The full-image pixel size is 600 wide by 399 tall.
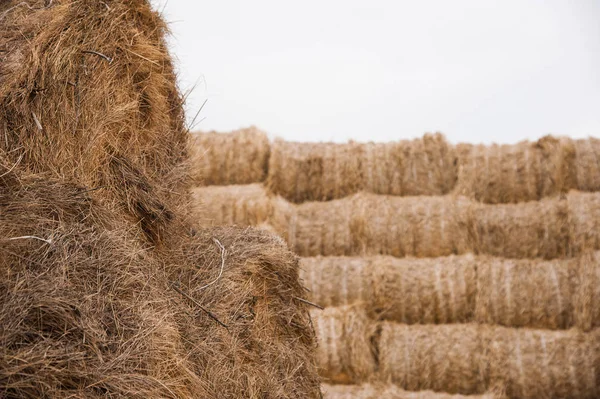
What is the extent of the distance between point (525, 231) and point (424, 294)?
1.15 metres

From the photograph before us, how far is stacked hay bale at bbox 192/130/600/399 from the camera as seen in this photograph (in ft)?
20.1

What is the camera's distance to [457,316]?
645cm

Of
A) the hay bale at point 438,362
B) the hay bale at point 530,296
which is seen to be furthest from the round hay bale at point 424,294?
the hay bale at point 438,362

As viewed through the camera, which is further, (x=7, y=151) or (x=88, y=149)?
(x=88, y=149)

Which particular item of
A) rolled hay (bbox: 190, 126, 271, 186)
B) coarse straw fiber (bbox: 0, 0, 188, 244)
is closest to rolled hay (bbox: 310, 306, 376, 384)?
rolled hay (bbox: 190, 126, 271, 186)

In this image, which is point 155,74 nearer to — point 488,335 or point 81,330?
point 81,330

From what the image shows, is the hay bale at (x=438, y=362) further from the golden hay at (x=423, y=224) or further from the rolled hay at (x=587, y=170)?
the rolled hay at (x=587, y=170)

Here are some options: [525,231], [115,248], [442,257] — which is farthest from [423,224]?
[115,248]

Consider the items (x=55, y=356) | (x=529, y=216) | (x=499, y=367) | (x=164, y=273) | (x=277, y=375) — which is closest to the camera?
(x=55, y=356)

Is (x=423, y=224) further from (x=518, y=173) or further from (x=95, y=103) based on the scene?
(x=95, y=103)

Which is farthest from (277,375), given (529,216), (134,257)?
(529,216)

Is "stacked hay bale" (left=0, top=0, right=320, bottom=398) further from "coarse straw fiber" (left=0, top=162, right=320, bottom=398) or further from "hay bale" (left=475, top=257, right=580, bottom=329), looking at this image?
"hay bale" (left=475, top=257, right=580, bottom=329)

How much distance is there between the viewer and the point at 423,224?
676 centimetres

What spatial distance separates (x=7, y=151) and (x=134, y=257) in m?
0.61
